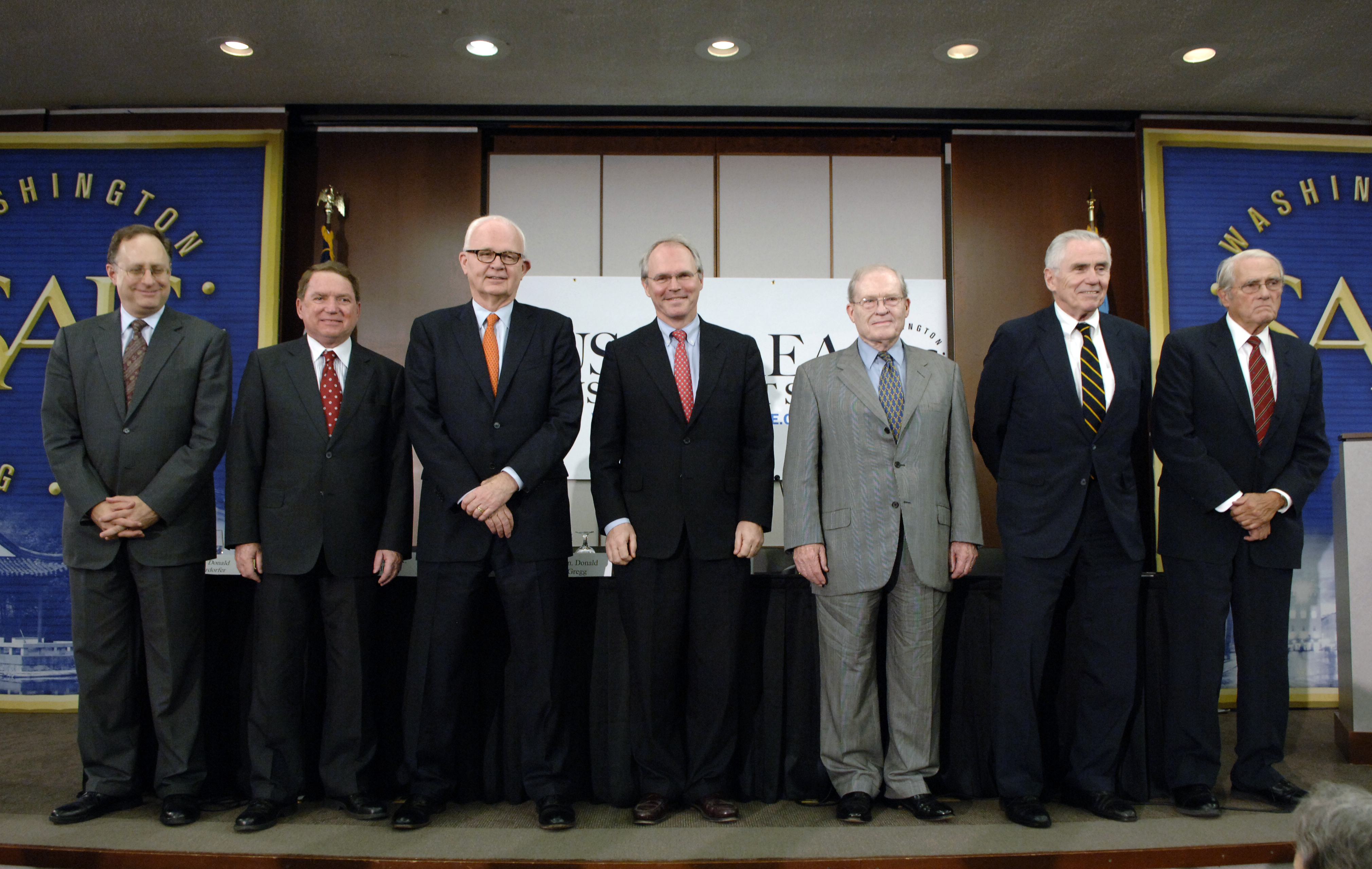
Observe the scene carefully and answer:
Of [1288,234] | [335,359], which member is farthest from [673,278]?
[1288,234]

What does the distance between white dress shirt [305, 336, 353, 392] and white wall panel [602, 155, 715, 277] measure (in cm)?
218

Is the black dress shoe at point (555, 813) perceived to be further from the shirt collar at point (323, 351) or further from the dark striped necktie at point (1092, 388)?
the dark striped necktie at point (1092, 388)

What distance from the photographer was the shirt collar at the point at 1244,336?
281 centimetres

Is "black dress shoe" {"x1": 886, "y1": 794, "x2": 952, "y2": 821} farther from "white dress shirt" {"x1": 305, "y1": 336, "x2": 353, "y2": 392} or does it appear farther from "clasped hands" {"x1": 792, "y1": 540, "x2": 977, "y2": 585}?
"white dress shirt" {"x1": 305, "y1": 336, "x2": 353, "y2": 392}

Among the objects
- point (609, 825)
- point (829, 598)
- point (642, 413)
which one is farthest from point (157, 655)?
point (829, 598)

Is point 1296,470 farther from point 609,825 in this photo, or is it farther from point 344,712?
point 344,712

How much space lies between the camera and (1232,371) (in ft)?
9.05

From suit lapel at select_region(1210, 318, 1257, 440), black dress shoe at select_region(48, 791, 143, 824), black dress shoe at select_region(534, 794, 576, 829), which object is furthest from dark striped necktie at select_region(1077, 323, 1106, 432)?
black dress shoe at select_region(48, 791, 143, 824)

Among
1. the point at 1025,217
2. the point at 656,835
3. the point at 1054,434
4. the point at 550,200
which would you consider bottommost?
the point at 656,835

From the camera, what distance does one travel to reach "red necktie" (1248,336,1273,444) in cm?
276

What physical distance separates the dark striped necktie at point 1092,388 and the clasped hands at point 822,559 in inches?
20.4

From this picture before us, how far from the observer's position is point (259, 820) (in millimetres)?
2490

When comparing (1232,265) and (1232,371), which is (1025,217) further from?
(1232,371)

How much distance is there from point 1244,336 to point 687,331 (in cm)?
180
